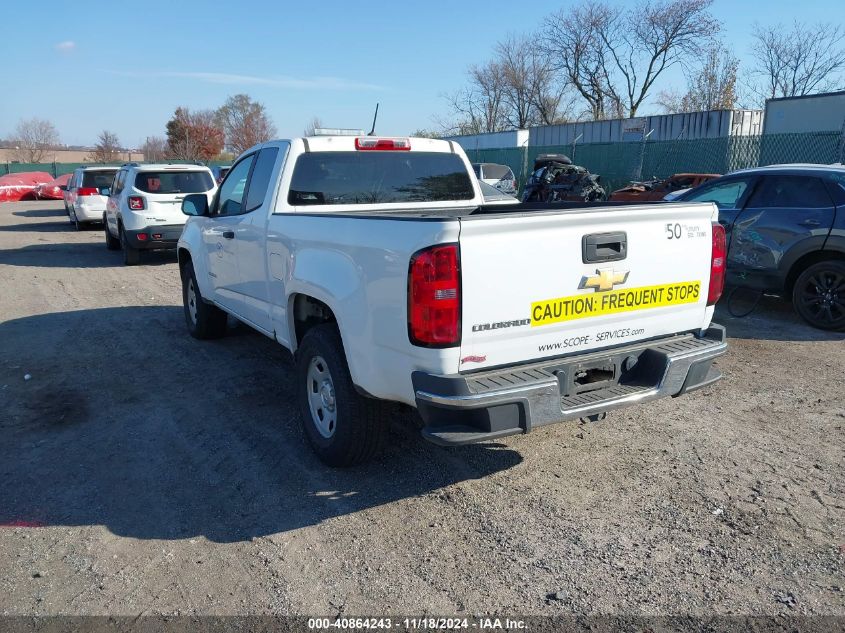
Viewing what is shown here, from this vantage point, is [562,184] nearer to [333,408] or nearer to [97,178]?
[97,178]

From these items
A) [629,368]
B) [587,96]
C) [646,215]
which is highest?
[587,96]

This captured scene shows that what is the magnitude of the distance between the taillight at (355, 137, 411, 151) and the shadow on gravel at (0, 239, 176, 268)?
9620 mm

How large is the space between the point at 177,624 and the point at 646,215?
119 inches

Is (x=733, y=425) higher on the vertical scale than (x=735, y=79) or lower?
lower

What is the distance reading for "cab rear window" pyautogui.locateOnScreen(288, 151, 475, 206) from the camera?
495cm

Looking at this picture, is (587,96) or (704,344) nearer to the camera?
(704,344)

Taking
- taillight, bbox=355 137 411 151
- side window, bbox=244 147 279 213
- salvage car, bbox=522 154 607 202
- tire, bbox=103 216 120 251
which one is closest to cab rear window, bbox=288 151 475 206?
taillight, bbox=355 137 411 151

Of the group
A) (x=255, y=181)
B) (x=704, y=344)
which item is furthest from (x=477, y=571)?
(x=255, y=181)

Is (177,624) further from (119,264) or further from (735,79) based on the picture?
(735,79)

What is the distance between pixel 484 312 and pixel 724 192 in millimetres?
6458

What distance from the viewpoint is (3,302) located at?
9.52 metres

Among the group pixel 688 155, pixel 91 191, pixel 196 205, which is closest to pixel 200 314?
pixel 196 205

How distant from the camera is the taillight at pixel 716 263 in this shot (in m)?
3.97

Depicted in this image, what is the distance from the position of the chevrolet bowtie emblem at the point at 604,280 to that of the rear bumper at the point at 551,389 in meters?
0.36
